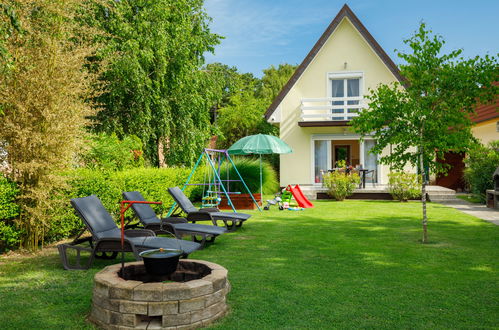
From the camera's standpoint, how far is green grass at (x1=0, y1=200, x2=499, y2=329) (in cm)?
458

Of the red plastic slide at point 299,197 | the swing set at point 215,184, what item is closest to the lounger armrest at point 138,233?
the swing set at point 215,184

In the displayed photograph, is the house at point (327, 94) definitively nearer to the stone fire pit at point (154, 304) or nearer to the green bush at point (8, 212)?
the green bush at point (8, 212)

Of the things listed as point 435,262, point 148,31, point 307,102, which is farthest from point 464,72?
point 148,31

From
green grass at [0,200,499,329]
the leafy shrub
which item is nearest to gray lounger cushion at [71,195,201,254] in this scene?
green grass at [0,200,499,329]

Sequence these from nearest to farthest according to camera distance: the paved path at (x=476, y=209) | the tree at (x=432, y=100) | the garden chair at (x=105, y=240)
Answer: the garden chair at (x=105, y=240) → the tree at (x=432, y=100) → the paved path at (x=476, y=209)

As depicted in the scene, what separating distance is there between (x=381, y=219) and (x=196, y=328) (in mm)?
9261

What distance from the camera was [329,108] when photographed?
20938mm

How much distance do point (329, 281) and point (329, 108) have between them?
15.9 meters

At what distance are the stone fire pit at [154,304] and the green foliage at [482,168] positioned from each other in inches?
577

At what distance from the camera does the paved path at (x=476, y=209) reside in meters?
12.4

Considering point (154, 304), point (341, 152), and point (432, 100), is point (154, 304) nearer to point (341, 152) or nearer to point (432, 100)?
point (432, 100)

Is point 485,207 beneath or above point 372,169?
beneath

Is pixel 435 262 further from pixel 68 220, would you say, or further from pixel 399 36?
pixel 68 220

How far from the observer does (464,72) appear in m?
8.43
